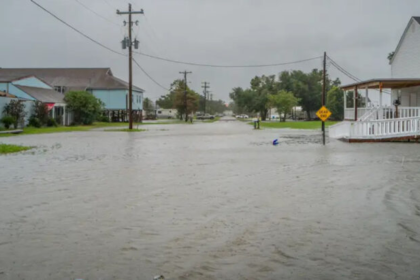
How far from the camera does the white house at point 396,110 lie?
2888 cm

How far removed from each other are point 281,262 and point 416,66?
35090mm

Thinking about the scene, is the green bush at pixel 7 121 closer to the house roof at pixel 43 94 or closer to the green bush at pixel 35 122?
the green bush at pixel 35 122

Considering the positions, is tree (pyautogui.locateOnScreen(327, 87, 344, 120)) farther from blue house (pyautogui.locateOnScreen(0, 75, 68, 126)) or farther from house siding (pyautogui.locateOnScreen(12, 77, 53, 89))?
house siding (pyautogui.locateOnScreen(12, 77, 53, 89))

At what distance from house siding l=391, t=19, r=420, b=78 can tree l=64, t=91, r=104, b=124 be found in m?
40.2

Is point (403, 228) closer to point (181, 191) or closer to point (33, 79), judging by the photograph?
point (181, 191)

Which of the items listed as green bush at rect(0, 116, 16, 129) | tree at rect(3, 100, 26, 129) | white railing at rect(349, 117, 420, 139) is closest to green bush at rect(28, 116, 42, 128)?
tree at rect(3, 100, 26, 129)

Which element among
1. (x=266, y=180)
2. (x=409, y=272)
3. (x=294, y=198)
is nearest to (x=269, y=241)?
(x=409, y=272)

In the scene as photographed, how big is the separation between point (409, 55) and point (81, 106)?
139 feet

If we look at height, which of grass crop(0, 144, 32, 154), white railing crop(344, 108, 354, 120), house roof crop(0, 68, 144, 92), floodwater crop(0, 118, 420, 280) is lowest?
floodwater crop(0, 118, 420, 280)

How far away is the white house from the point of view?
28.9 metres

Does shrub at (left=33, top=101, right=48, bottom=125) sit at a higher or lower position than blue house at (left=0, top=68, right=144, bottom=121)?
lower

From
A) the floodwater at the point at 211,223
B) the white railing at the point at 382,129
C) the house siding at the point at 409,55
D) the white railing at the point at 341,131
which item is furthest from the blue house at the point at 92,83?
the floodwater at the point at 211,223

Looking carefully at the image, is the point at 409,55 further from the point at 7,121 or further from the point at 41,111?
the point at 41,111

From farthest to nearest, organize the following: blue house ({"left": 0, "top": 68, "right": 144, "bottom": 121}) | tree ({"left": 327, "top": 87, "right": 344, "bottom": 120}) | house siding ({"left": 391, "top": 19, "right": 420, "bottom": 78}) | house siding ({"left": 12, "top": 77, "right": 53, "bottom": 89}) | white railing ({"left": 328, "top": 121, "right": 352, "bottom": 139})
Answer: tree ({"left": 327, "top": 87, "right": 344, "bottom": 120}) → blue house ({"left": 0, "top": 68, "right": 144, "bottom": 121}) → house siding ({"left": 12, "top": 77, "right": 53, "bottom": 89}) → house siding ({"left": 391, "top": 19, "right": 420, "bottom": 78}) → white railing ({"left": 328, "top": 121, "right": 352, "bottom": 139})
